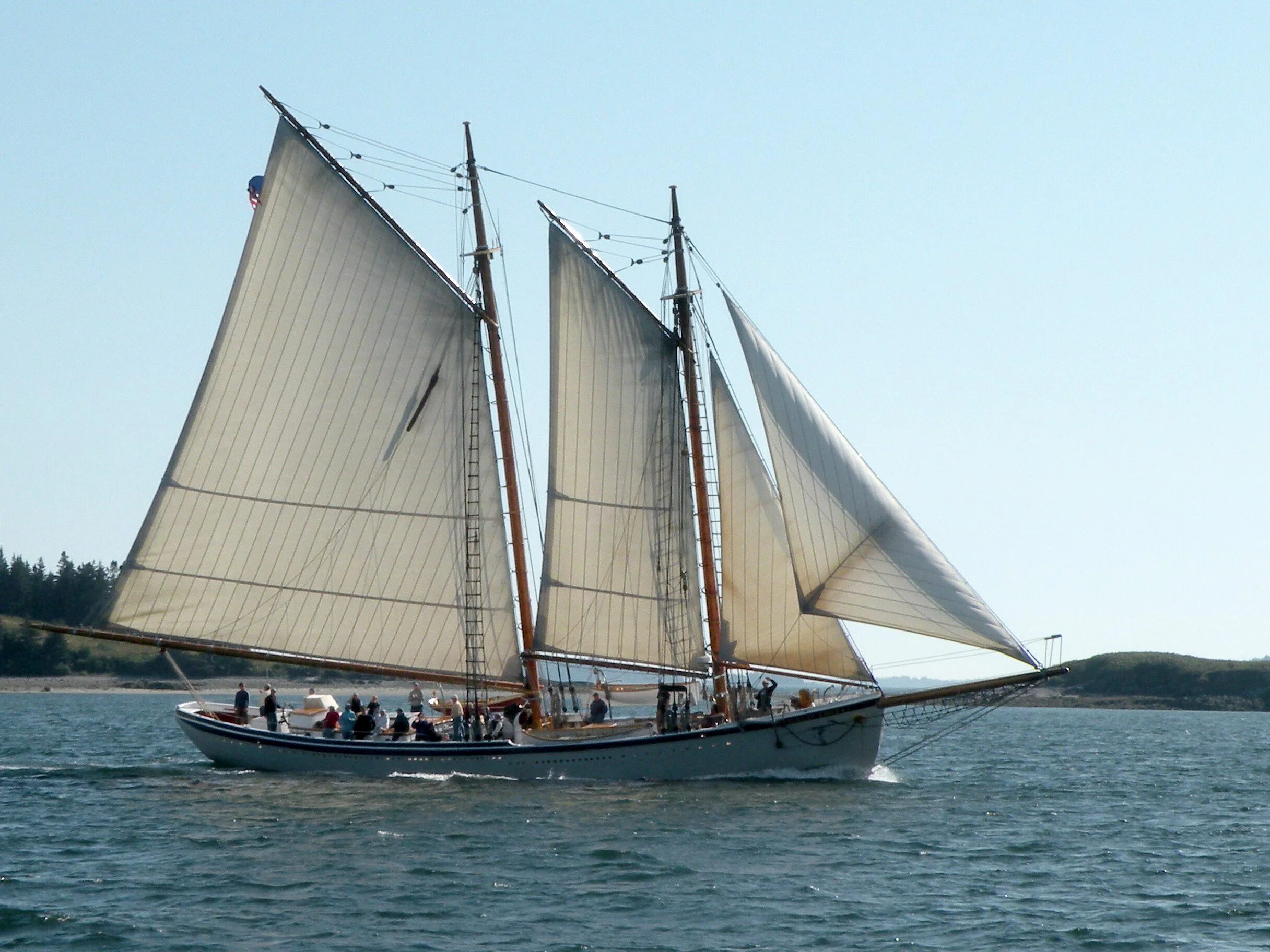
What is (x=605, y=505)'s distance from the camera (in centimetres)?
4628

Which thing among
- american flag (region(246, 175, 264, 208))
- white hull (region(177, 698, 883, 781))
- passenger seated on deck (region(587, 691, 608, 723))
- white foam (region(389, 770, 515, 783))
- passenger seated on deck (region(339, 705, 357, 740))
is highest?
american flag (region(246, 175, 264, 208))

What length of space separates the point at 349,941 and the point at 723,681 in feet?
74.0

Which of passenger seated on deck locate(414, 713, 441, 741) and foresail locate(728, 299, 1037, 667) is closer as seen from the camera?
foresail locate(728, 299, 1037, 667)

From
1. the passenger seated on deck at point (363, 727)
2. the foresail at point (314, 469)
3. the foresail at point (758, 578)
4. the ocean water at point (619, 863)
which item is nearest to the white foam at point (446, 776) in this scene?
the ocean water at point (619, 863)

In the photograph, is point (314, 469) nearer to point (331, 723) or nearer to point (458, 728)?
point (331, 723)

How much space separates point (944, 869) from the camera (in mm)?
32031

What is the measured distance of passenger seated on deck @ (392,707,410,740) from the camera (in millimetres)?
46562

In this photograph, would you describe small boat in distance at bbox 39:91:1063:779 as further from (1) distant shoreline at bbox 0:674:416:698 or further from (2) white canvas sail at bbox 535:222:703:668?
(1) distant shoreline at bbox 0:674:416:698

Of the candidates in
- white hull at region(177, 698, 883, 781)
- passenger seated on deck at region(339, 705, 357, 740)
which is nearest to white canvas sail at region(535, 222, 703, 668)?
white hull at region(177, 698, 883, 781)

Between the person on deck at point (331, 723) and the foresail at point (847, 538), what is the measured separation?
15373 mm

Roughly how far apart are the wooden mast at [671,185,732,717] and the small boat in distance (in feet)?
0.28

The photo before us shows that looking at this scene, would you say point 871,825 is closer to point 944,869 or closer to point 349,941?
point 944,869

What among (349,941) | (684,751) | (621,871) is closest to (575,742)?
(684,751)

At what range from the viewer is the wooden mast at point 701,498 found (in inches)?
1817
